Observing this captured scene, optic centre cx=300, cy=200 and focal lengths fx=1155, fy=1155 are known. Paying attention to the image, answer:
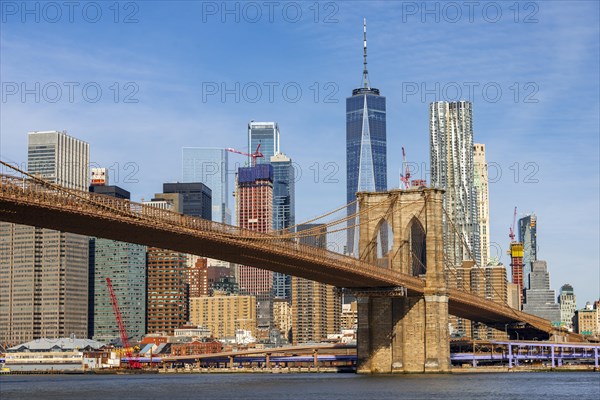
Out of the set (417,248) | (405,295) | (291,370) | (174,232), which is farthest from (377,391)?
(291,370)

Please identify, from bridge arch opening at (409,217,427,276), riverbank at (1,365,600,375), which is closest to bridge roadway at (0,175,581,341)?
bridge arch opening at (409,217,427,276)

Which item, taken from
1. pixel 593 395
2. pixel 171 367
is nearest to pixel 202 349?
pixel 171 367

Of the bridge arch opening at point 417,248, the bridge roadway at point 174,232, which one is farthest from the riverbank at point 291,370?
the bridge roadway at point 174,232

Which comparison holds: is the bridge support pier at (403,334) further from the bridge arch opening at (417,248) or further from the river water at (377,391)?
the bridge arch opening at (417,248)

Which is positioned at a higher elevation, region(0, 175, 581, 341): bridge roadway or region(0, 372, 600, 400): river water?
region(0, 175, 581, 341): bridge roadway

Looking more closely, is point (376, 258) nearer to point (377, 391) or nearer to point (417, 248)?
point (417, 248)

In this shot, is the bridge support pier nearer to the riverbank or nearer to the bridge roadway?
the bridge roadway

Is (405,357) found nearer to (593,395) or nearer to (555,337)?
(593,395)
